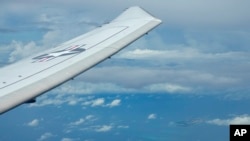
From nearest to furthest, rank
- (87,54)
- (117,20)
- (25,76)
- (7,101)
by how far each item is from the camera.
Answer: (7,101)
(25,76)
(87,54)
(117,20)

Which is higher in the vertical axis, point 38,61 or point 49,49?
point 49,49

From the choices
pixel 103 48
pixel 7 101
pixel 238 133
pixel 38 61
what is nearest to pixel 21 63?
pixel 38 61

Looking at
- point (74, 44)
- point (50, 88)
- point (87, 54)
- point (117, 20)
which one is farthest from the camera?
point (117, 20)

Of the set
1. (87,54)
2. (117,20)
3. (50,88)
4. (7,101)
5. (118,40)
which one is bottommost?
(7,101)

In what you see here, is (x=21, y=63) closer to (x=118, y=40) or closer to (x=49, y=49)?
(x=49, y=49)

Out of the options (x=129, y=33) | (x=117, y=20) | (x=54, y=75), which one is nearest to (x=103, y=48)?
(x=129, y=33)

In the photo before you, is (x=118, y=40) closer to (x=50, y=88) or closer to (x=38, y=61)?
(x=38, y=61)

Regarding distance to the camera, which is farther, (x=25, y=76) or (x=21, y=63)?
(x=21, y=63)
